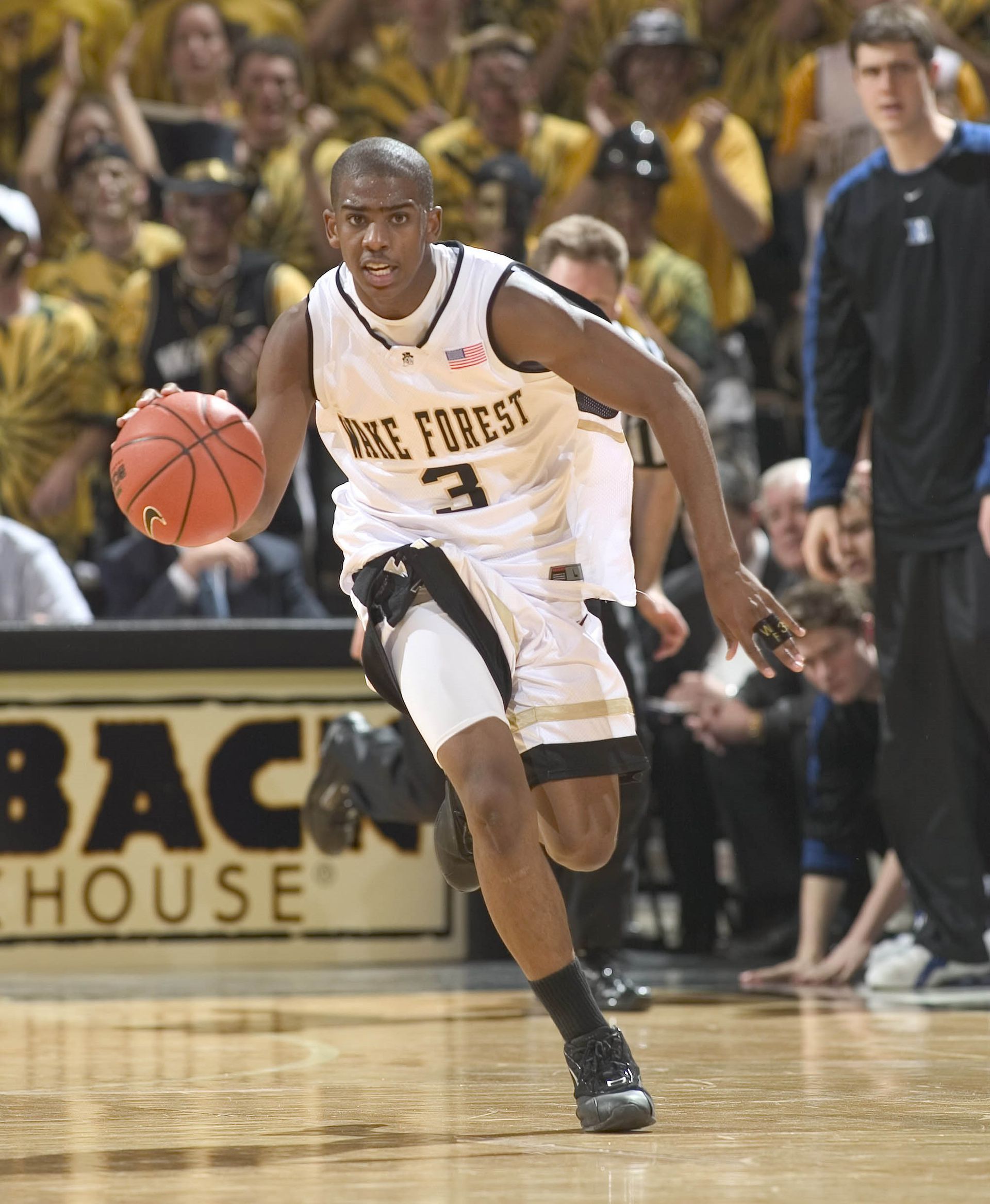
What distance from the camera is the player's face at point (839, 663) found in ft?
20.6

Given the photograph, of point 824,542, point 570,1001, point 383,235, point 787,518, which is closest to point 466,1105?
point 570,1001

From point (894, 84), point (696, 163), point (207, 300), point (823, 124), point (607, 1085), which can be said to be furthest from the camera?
point (696, 163)

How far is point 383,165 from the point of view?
12.5ft

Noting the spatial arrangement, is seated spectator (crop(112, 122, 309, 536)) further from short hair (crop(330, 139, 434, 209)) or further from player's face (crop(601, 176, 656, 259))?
short hair (crop(330, 139, 434, 209))

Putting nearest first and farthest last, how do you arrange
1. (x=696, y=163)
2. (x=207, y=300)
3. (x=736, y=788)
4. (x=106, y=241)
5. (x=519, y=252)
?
(x=736, y=788) < (x=519, y=252) < (x=207, y=300) < (x=696, y=163) < (x=106, y=241)

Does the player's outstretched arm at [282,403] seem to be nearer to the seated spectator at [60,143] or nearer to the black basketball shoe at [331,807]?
the black basketball shoe at [331,807]

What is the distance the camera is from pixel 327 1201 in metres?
2.68

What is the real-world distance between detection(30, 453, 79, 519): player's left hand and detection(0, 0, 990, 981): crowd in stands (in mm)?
15

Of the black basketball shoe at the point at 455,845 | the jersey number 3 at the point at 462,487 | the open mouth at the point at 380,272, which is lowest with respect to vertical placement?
the black basketball shoe at the point at 455,845

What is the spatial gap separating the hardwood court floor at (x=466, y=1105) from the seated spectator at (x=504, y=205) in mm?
3327

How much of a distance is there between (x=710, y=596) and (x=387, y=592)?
26.3 inches

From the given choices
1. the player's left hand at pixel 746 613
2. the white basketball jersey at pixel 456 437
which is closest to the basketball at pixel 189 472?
the white basketball jersey at pixel 456 437

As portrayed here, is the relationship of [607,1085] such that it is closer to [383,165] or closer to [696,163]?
[383,165]

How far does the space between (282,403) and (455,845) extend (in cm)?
103
